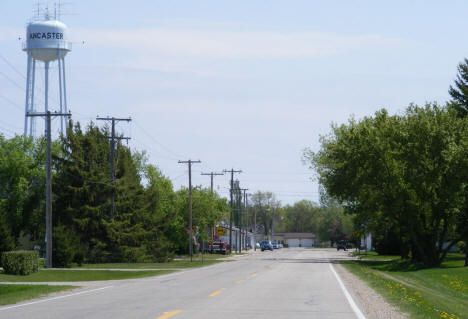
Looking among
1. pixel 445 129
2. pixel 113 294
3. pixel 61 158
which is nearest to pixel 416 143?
pixel 445 129

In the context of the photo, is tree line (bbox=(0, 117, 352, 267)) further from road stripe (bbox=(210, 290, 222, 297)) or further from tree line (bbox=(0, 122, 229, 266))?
road stripe (bbox=(210, 290, 222, 297))

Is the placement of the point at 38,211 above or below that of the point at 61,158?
below

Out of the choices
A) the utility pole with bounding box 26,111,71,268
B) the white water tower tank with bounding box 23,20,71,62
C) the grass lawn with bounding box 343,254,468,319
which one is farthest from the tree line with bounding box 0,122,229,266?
the grass lawn with bounding box 343,254,468,319

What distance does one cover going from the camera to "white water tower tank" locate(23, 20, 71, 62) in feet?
208

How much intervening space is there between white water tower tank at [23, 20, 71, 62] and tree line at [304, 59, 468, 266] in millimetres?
26575

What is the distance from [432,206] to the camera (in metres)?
47.8

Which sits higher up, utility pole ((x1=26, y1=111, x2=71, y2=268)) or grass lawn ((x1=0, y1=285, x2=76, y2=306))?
utility pole ((x1=26, y1=111, x2=71, y2=268))

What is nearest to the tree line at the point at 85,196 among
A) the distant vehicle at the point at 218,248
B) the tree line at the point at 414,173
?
the tree line at the point at 414,173

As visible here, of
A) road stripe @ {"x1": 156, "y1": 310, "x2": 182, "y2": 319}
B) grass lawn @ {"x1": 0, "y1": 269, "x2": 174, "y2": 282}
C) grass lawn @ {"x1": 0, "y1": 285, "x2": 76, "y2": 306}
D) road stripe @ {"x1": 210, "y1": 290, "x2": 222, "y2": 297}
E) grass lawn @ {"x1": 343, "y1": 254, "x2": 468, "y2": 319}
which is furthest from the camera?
grass lawn @ {"x1": 0, "y1": 269, "x2": 174, "y2": 282}

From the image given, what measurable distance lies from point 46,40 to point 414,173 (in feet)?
114

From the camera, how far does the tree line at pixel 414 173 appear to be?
46.6m

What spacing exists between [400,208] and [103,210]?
76.6 ft

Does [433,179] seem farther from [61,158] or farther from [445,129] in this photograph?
[61,158]

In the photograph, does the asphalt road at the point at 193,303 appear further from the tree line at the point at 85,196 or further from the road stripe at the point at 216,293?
the tree line at the point at 85,196
